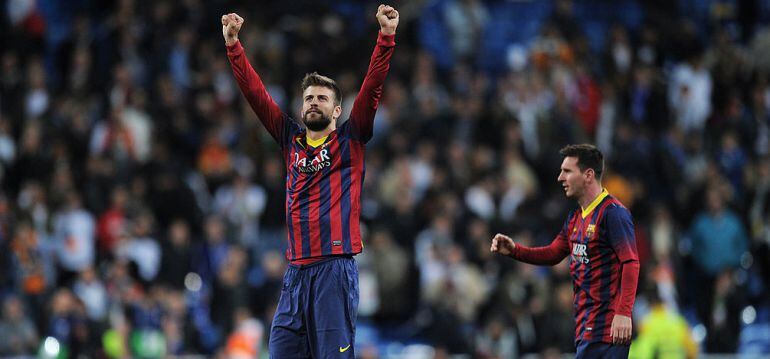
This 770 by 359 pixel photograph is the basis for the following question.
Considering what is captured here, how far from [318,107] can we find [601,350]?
9.15 ft

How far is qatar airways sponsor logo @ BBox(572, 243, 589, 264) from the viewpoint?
31.6 feet

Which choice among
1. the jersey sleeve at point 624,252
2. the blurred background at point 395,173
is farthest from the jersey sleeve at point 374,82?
the blurred background at point 395,173

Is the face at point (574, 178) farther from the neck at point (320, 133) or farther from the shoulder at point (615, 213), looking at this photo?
the neck at point (320, 133)

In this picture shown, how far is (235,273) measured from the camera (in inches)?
651

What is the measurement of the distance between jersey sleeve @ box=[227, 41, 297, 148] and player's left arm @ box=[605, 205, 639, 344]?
2.49m

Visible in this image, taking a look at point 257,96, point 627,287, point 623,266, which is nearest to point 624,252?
point 623,266

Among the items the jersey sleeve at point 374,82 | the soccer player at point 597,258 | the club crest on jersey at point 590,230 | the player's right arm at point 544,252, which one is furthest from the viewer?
the player's right arm at point 544,252

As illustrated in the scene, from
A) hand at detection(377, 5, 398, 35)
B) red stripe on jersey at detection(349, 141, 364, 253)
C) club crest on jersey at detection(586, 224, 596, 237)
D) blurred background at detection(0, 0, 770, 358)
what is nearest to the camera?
hand at detection(377, 5, 398, 35)

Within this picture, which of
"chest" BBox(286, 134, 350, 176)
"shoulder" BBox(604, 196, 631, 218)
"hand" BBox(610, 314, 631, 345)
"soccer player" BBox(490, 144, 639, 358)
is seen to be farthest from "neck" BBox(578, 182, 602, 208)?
"chest" BBox(286, 134, 350, 176)

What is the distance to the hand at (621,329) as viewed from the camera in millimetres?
9117

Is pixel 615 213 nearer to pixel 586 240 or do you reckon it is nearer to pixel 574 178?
pixel 586 240

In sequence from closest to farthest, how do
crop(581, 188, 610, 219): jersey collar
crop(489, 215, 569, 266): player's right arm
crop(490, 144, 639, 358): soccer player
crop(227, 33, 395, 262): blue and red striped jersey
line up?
1. crop(227, 33, 395, 262): blue and red striped jersey
2. crop(490, 144, 639, 358): soccer player
3. crop(581, 188, 610, 219): jersey collar
4. crop(489, 215, 569, 266): player's right arm

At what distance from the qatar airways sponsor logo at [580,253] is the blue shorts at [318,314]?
1.83m

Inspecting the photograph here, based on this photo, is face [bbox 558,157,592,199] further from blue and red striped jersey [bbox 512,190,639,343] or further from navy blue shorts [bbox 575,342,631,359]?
navy blue shorts [bbox 575,342,631,359]
